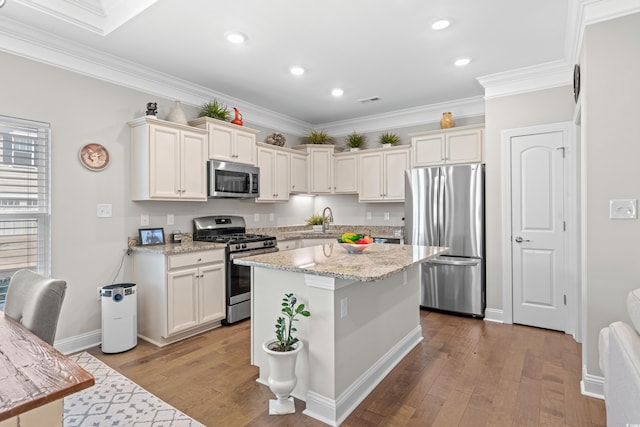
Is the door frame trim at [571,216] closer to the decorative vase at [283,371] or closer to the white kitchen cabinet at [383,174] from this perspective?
the white kitchen cabinet at [383,174]

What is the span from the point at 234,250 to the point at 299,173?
6.27 ft

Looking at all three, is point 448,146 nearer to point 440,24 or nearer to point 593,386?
point 440,24

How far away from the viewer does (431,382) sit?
2475 millimetres

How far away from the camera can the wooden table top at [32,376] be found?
0.85 metres

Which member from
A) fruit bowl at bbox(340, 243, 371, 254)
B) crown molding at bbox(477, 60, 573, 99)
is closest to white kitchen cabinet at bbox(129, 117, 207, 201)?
fruit bowl at bbox(340, 243, 371, 254)

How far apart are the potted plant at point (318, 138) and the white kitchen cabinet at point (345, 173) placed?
0.34 meters

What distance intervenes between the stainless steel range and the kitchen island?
1287 millimetres

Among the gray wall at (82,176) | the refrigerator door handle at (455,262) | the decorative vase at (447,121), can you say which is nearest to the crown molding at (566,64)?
the decorative vase at (447,121)

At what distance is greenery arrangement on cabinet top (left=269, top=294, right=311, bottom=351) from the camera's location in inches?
81.5

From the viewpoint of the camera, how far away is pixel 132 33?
282 cm

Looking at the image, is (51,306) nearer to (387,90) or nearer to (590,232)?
(590,232)

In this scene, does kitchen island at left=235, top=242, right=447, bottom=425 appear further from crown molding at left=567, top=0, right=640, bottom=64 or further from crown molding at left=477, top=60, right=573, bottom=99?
crown molding at left=477, top=60, right=573, bottom=99

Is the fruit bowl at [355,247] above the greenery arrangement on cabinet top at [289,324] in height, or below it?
above

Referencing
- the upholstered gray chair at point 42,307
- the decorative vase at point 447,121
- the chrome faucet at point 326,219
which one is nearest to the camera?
the upholstered gray chair at point 42,307
